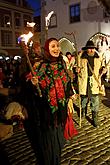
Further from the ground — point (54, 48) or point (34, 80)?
point (54, 48)

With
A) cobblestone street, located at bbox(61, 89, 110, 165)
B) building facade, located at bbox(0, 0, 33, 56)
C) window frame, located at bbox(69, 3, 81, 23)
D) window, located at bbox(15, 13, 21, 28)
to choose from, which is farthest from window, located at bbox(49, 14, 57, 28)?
cobblestone street, located at bbox(61, 89, 110, 165)

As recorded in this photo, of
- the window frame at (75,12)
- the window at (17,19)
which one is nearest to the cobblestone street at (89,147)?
the window frame at (75,12)

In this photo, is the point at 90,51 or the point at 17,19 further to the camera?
the point at 17,19

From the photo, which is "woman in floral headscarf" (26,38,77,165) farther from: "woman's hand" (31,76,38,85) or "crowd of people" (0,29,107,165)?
"woman's hand" (31,76,38,85)

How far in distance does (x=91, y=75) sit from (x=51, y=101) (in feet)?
12.7

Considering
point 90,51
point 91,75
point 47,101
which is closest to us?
point 47,101

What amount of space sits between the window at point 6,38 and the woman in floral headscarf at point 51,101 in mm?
42742

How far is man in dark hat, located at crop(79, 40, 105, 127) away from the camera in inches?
305

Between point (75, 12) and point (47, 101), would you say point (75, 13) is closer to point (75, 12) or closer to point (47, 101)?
point (75, 12)

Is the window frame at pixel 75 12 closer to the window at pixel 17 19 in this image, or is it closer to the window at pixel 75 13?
the window at pixel 75 13

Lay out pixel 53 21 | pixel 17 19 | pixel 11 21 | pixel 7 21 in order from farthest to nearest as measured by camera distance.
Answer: pixel 17 19 < pixel 11 21 < pixel 7 21 < pixel 53 21

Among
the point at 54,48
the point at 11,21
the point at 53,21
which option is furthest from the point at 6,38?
the point at 54,48

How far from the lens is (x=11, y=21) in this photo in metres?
47.6

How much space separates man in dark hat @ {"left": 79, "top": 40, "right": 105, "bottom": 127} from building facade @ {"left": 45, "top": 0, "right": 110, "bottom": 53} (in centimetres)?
1637
